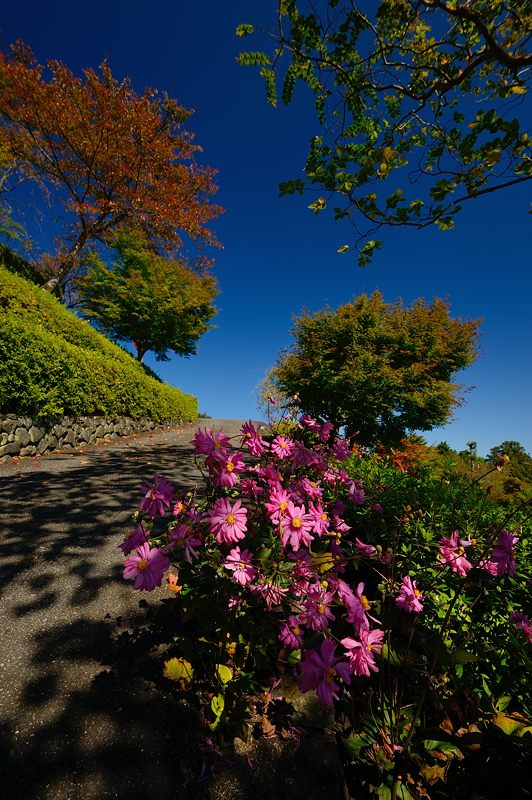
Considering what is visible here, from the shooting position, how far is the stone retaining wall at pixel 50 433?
18.3ft

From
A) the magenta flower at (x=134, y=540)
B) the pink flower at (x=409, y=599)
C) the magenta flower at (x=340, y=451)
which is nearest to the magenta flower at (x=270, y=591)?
the magenta flower at (x=134, y=540)

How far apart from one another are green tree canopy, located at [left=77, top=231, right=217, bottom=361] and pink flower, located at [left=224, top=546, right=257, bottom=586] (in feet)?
63.1

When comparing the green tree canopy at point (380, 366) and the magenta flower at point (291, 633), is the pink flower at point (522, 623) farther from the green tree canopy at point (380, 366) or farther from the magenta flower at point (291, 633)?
the green tree canopy at point (380, 366)

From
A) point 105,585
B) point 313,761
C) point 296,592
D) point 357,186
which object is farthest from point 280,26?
point 313,761

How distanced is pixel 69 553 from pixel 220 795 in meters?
2.20

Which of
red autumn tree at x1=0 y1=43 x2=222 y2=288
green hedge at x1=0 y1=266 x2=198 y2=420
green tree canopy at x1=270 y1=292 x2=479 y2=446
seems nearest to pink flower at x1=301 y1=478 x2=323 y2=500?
green hedge at x1=0 y1=266 x2=198 y2=420

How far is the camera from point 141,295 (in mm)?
18719

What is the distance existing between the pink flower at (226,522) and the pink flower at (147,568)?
25cm

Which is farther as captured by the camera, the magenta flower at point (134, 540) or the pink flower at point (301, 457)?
the pink flower at point (301, 457)

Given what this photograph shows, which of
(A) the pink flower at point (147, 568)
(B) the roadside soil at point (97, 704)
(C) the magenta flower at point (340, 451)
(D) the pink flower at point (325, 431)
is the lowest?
(B) the roadside soil at point (97, 704)

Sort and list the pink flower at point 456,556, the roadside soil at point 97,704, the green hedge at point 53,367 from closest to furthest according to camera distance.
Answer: the roadside soil at point 97,704 < the pink flower at point 456,556 < the green hedge at point 53,367

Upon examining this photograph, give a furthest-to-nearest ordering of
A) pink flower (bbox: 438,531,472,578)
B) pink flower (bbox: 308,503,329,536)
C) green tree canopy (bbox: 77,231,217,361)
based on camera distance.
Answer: green tree canopy (bbox: 77,231,217,361) < pink flower (bbox: 438,531,472,578) < pink flower (bbox: 308,503,329,536)

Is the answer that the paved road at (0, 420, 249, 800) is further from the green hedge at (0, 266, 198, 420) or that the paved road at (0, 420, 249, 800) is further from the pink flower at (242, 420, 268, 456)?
the green hedge at (0, 266, 198, 420)

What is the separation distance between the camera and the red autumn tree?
11.0 metres
